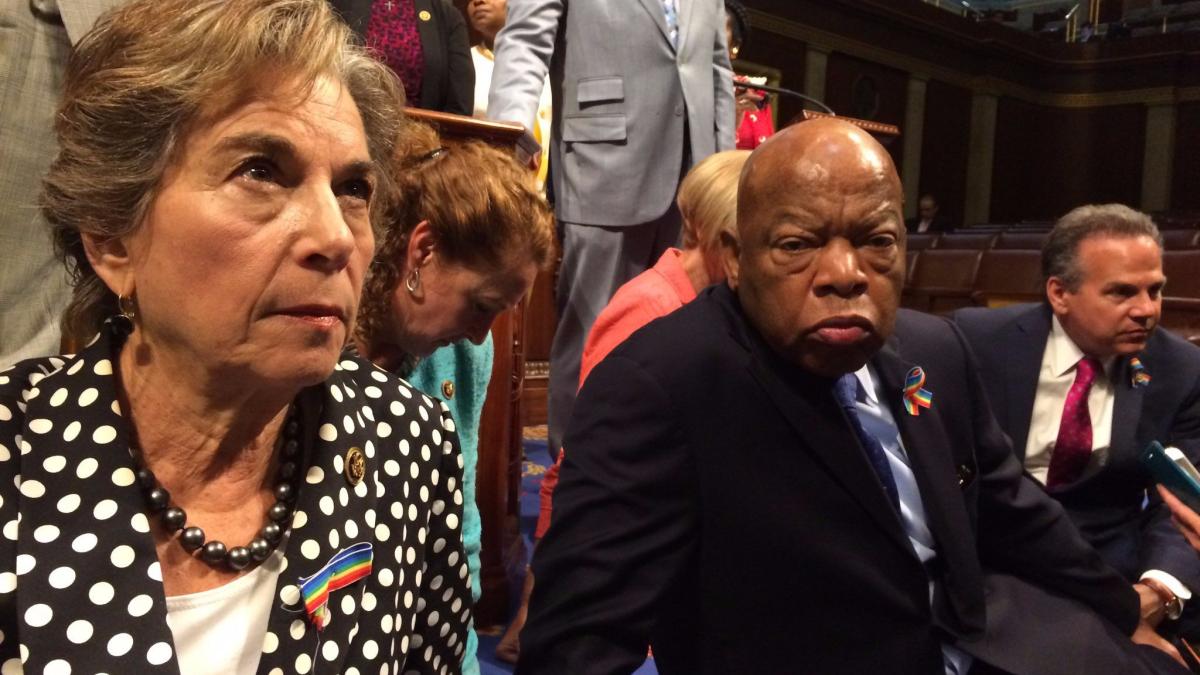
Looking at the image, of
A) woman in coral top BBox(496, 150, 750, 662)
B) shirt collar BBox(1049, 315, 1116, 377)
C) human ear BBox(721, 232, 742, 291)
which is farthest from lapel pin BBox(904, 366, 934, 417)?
shirt collar BBox(1049, 315, 1116, 377)

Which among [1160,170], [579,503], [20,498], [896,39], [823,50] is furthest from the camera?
[1160,170]

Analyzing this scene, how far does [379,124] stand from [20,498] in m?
0.49

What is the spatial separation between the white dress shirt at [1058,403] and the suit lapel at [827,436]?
49.5 inches

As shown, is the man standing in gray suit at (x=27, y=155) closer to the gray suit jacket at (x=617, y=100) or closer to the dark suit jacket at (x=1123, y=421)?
the gray suit jacket at (x=617, y=100)

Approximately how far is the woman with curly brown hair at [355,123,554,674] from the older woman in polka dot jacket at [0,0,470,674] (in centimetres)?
55

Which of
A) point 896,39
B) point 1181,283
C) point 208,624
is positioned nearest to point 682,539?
point 208,624

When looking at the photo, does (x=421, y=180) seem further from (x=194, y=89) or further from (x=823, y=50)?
(x=823, y=50)

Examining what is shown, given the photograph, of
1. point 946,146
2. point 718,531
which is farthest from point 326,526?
point 946,146

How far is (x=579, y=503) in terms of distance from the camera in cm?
118

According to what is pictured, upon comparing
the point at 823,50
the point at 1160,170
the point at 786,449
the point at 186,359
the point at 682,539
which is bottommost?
the point at 682,539

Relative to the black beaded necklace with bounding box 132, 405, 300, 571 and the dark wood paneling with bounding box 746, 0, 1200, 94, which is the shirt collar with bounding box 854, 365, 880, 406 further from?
the dark wood paneling with bounding box 746, 0, 1200, 94

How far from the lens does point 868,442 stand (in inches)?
51.2

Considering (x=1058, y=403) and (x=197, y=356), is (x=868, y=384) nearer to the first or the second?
(x=197, y=356)

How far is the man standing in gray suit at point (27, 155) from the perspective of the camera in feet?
4.84
